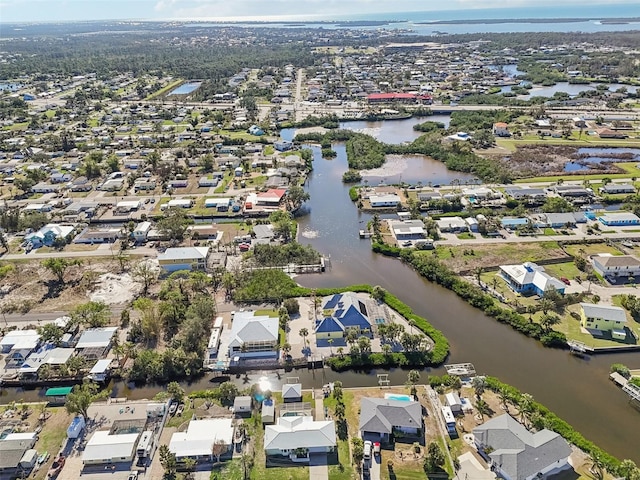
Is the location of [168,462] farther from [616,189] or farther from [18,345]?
[616,189]

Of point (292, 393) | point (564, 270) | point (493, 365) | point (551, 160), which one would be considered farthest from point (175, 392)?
point (551, 160)

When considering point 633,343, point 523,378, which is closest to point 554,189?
point 633,343

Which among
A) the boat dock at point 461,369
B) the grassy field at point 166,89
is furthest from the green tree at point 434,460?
the grassy field at point 166,89

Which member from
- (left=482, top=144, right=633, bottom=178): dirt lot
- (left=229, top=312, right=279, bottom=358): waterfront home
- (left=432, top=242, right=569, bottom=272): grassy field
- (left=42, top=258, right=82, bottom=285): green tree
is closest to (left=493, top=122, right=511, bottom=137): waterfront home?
(left=482, top=144, right=633, bottom=178): dirt lot

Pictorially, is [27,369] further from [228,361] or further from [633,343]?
[633,343]

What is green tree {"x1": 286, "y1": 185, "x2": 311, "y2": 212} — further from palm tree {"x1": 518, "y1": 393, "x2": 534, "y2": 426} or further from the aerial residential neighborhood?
palm tree {"x1": 518, "y1": 393, "x2": 534, "y2": 426}

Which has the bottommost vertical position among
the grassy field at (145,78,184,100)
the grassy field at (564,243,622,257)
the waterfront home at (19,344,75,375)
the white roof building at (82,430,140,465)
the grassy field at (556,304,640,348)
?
the grassy field at (564,243,622,257)
